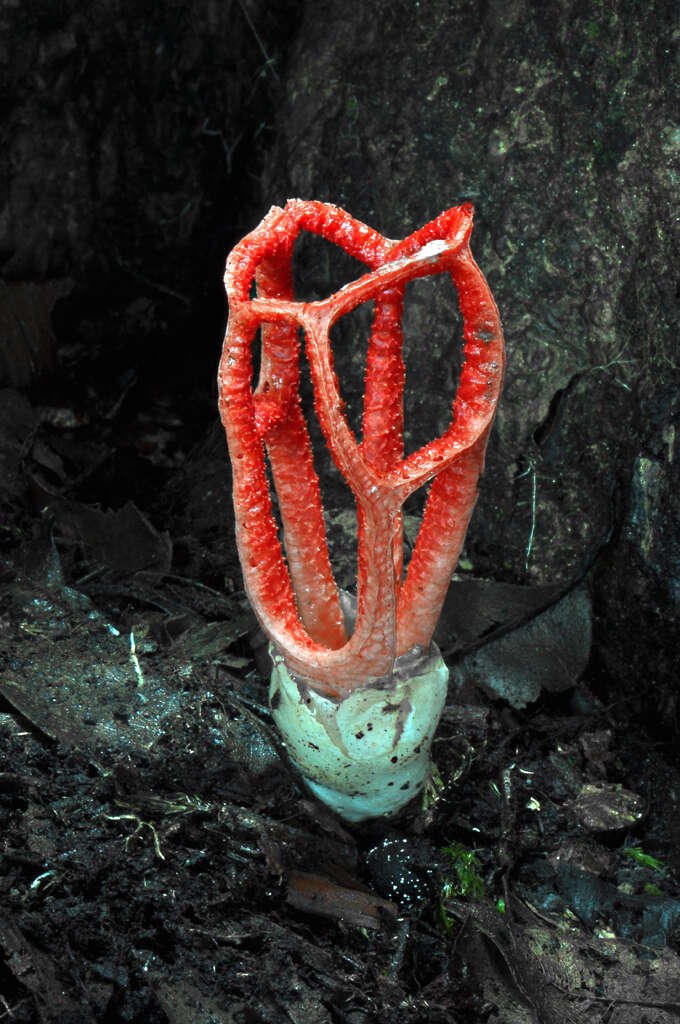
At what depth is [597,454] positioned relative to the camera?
2939mm

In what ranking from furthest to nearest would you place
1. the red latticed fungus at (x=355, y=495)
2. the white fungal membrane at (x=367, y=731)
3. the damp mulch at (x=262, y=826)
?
the white fungal membrane at (x=367, y=731) < the red latticed fungus at (x=355, y=495) < the damp mulch at (x=262, y=826)

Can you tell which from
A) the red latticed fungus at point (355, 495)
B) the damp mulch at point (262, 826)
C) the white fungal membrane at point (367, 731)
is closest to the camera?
the damp mulch at point (262, 826)

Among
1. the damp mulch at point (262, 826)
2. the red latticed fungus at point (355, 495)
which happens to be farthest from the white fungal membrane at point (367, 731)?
the damp mulch at point (262, 826)

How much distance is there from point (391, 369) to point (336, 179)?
114 centimetres

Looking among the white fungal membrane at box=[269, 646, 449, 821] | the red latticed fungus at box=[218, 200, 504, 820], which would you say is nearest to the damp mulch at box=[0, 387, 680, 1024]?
the white fungal membrane at box=[269, 646, 449, 821]

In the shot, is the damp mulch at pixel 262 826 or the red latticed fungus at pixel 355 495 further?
the red latticed fungus at pixel 355 495

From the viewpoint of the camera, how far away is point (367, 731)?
2.32 meters

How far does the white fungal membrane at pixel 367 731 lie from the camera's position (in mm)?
2314

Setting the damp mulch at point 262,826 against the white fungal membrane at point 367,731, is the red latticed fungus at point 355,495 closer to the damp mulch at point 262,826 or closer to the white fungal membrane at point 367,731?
the white fungal membrane at point 367,731

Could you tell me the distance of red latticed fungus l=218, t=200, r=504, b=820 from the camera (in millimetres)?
2078

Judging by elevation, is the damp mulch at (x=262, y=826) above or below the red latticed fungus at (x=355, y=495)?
below

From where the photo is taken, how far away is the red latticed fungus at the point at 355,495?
2.08 meters

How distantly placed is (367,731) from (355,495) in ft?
1.91

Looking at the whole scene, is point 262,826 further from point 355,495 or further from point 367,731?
point 355,495
